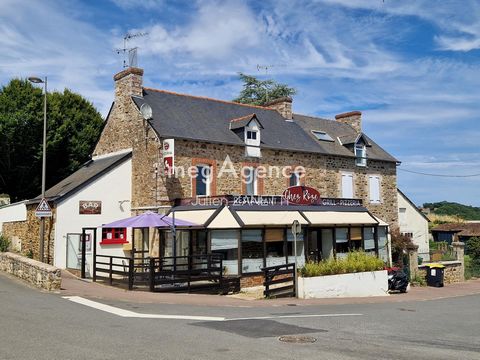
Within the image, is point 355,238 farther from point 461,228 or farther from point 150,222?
point 461,228

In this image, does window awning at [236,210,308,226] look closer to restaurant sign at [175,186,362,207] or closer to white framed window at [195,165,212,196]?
restaurant sign at [175,186,362,207]

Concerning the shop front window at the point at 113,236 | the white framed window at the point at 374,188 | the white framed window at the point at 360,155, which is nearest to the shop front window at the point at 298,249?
the shop front window at the point at 113,236

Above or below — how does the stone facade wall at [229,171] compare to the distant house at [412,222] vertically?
above

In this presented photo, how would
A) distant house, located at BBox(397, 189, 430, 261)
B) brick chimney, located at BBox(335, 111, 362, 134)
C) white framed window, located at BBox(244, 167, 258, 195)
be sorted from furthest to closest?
distant house, located at BBox(397, 189, 430, 261), brick chimney, located at BBox(335, 111, 362, 134), white framed window, located at BBox(244, 167, 258, 195)

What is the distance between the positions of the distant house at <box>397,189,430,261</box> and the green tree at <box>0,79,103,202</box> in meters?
22.2

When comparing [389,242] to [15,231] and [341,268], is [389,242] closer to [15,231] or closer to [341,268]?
[341,268]

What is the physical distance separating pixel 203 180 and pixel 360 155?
1150cm

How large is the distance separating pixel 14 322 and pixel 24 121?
21.2 m

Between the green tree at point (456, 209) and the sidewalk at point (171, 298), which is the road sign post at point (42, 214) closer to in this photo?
the sidewalk at point (171, 298)

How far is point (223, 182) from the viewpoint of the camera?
23406mm

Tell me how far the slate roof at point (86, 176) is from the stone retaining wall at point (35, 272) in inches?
132

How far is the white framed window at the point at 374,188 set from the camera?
3005 centimetres

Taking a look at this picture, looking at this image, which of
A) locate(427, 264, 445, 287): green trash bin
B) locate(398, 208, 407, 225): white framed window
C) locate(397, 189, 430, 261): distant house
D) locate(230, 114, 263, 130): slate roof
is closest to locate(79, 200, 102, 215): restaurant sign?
locate(230, 114, 263, 130): slate roof

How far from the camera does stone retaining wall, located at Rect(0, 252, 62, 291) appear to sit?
14.7 m
